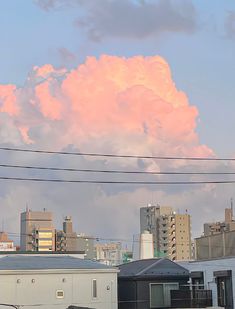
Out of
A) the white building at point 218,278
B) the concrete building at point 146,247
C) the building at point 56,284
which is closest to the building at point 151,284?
the white building at point 218,278

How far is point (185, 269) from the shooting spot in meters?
44.7

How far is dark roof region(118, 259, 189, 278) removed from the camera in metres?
43.3

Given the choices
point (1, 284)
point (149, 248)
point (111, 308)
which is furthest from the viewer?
point (149, 248)

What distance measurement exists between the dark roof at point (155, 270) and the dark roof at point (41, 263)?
2586 millimetres

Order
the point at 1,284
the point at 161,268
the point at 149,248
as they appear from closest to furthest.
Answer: the point at 1,284, the point at 161,268, the point at 149,248

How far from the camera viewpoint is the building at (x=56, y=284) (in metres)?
39.2

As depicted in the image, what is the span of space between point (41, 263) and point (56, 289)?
8.15 feet

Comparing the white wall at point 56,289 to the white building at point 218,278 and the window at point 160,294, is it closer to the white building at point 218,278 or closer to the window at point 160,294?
the window at point 160,294

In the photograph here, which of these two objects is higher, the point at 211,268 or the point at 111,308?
the point at 211,268

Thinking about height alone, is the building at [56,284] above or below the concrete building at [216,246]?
below

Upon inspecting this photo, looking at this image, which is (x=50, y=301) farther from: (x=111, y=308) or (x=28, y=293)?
(x=111, y=308)

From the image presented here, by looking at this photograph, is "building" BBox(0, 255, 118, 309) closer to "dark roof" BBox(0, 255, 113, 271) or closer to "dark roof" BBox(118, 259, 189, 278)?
"dark roof" BBox(0, 255, 113, 271)

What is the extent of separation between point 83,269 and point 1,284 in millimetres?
5500

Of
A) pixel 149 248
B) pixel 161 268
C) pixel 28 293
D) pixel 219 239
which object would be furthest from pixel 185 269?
pixel 149 248
